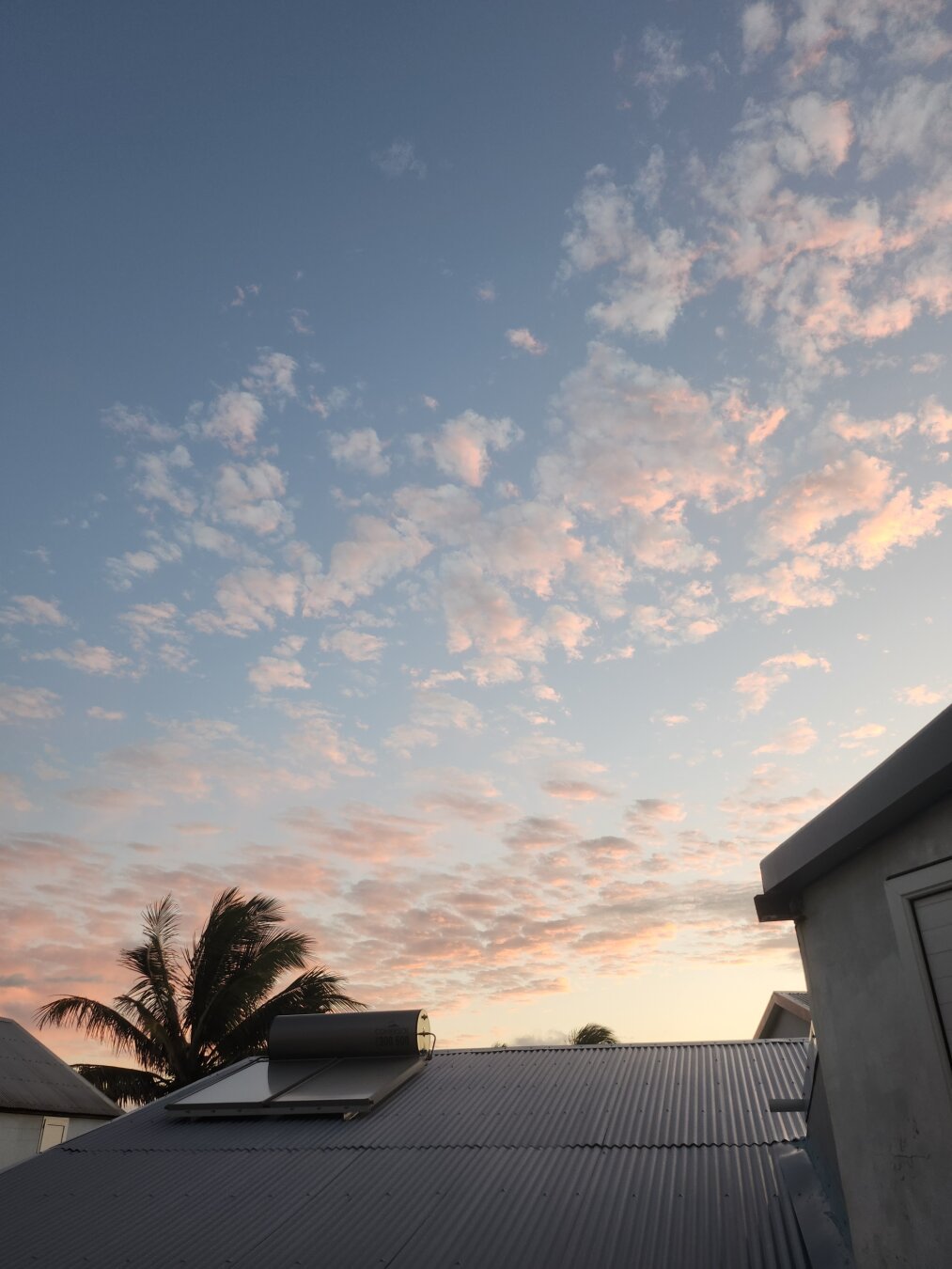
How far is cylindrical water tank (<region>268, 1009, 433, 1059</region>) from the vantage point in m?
13.3

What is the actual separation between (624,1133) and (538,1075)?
2822 mm

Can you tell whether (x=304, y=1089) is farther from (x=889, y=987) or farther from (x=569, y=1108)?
(x=889, y=987)

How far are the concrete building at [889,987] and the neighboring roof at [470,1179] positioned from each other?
1.80 m

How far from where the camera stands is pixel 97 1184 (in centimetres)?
1015

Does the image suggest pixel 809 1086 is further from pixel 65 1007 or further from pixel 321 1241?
pixel 65 1007

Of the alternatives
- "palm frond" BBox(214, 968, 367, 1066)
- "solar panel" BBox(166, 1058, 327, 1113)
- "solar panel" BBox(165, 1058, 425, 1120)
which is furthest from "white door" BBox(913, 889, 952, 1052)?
"palm frond" BBox(214, 968, 367, 1066)

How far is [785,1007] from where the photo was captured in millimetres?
19141

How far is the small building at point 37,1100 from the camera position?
2034 centimetres

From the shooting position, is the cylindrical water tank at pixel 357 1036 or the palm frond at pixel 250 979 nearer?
the cylindrical water tank at pixel 357 1036

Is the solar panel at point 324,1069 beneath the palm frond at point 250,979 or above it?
beneath

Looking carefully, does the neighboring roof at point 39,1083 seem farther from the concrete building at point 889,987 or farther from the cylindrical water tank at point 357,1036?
the concrete building at point 889,987

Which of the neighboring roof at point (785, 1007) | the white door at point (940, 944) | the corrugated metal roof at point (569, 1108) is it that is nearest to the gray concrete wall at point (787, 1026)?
the neighboring roof at point (785, 1007)

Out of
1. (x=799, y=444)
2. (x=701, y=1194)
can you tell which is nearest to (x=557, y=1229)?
(x=701, y=1194)

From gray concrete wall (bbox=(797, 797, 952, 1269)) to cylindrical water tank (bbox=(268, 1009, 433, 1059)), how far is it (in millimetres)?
8624
